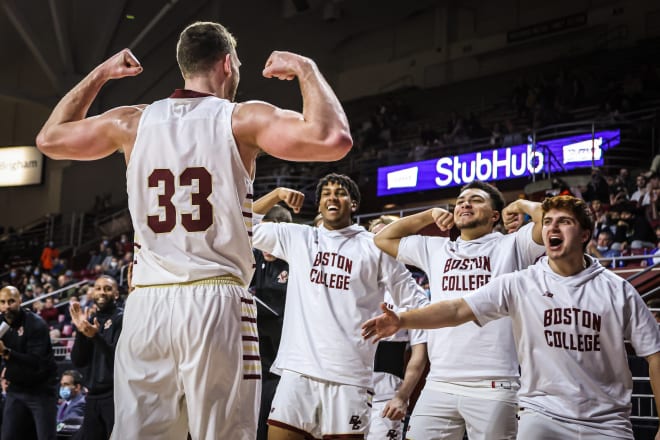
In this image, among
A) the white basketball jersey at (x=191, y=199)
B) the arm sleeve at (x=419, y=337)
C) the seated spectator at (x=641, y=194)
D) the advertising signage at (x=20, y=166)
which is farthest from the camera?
the advertising signage at (x=20, y=166)

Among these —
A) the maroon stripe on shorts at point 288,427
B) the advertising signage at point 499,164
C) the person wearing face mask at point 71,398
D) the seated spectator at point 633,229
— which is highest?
the advertising signage at point 499,164

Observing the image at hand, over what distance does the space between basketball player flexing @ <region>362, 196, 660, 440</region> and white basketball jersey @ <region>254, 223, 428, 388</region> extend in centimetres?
130

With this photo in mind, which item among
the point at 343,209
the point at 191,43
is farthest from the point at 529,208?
the point at 191,43

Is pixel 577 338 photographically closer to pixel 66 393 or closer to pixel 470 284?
pixel 470 284

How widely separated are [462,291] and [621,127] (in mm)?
15443

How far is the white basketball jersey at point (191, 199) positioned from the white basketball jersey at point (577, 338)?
1780 mm

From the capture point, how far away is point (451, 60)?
27812mm

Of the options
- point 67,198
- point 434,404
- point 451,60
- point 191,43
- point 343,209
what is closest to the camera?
point 191,43

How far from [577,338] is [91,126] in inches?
109

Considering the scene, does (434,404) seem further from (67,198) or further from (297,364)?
(67,198)

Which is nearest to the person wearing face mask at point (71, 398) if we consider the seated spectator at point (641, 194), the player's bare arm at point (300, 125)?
the player's bare arm at point (300, 125)

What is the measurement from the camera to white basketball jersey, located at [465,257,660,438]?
4.40 meters

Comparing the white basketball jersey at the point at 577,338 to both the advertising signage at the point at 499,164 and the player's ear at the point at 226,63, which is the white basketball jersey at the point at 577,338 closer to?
the player's ear at the point at 226,63

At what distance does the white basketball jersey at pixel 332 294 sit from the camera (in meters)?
5.64
